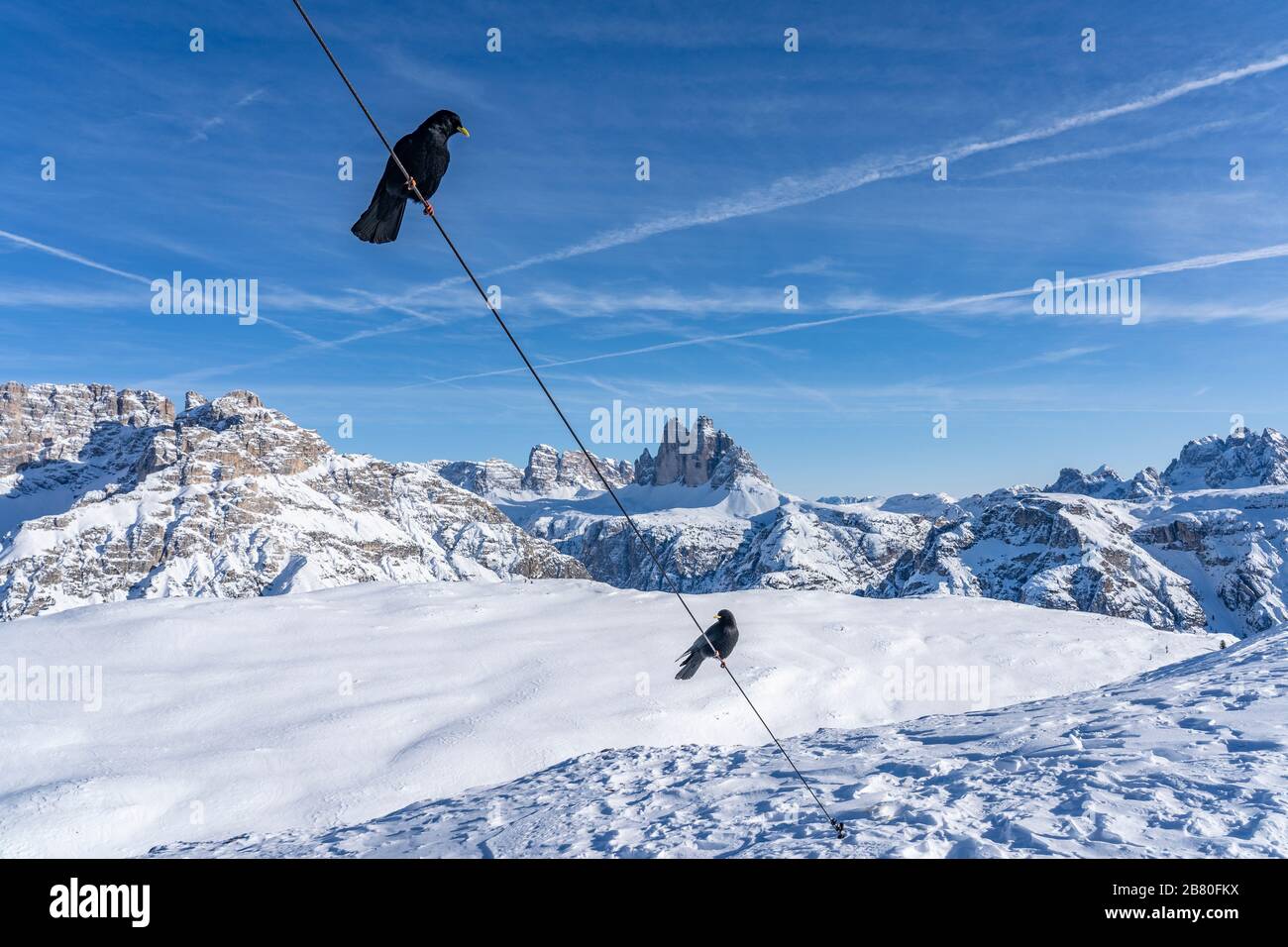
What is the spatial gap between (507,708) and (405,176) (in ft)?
45.7

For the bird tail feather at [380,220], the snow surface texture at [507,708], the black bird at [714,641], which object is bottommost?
the snow surface texture at [507,708]

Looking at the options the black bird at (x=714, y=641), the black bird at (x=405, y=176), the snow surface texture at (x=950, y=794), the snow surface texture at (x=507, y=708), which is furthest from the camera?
the black bird at (x=714, y=641)

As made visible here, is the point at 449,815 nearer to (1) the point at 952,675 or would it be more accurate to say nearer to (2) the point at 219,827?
→ (2) the point at 219,827

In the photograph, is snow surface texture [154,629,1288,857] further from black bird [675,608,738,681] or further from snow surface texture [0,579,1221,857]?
black bird [675,608,738,681]

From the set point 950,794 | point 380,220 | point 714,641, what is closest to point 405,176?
point 380,220

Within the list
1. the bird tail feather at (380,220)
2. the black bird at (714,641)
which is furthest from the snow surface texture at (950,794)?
the bird tail feather at (380,220)

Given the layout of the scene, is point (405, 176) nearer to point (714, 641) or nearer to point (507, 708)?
point (714, 641)

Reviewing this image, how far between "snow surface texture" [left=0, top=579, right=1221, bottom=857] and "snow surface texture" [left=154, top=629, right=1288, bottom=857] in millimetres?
86

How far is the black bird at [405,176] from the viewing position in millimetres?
6414

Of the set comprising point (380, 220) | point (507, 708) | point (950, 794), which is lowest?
point (507, 708)

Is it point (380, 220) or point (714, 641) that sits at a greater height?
point (380, 220)

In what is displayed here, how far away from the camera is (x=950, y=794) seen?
8.12 metres

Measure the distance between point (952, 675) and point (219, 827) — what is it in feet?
61.5

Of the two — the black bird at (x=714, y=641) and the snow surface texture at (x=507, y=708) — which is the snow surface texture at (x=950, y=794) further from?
the black bird at (x=714, y=641)
